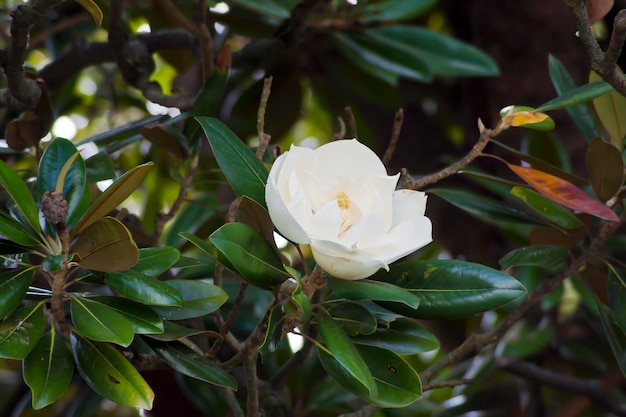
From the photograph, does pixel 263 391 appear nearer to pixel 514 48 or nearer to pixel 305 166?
pixel 305 166

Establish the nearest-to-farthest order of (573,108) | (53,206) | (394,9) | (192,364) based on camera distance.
A: (53,206) → (192,364) → (573,108) → (394,9)

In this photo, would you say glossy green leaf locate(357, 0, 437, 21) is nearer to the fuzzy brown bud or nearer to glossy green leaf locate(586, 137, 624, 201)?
glossy green leaf locate(586, 137, 624, 201)

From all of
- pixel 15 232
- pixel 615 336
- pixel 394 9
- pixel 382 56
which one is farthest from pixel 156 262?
pixel 394 9

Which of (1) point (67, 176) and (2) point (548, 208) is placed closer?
(1) point (67, 176)

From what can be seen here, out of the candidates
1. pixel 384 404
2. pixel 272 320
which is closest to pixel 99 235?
pixel 272 320

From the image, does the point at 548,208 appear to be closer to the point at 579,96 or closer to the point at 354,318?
the point at 579,96

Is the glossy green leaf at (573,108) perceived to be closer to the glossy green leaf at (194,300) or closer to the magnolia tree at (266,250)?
the magnolia tree at (266,250)

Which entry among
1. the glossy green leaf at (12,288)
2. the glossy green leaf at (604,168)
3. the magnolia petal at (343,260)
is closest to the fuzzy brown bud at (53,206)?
the glossy green leaf at (12,288)

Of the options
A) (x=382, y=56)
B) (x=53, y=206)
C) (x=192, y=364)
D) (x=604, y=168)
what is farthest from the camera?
(x=382, y=56)
